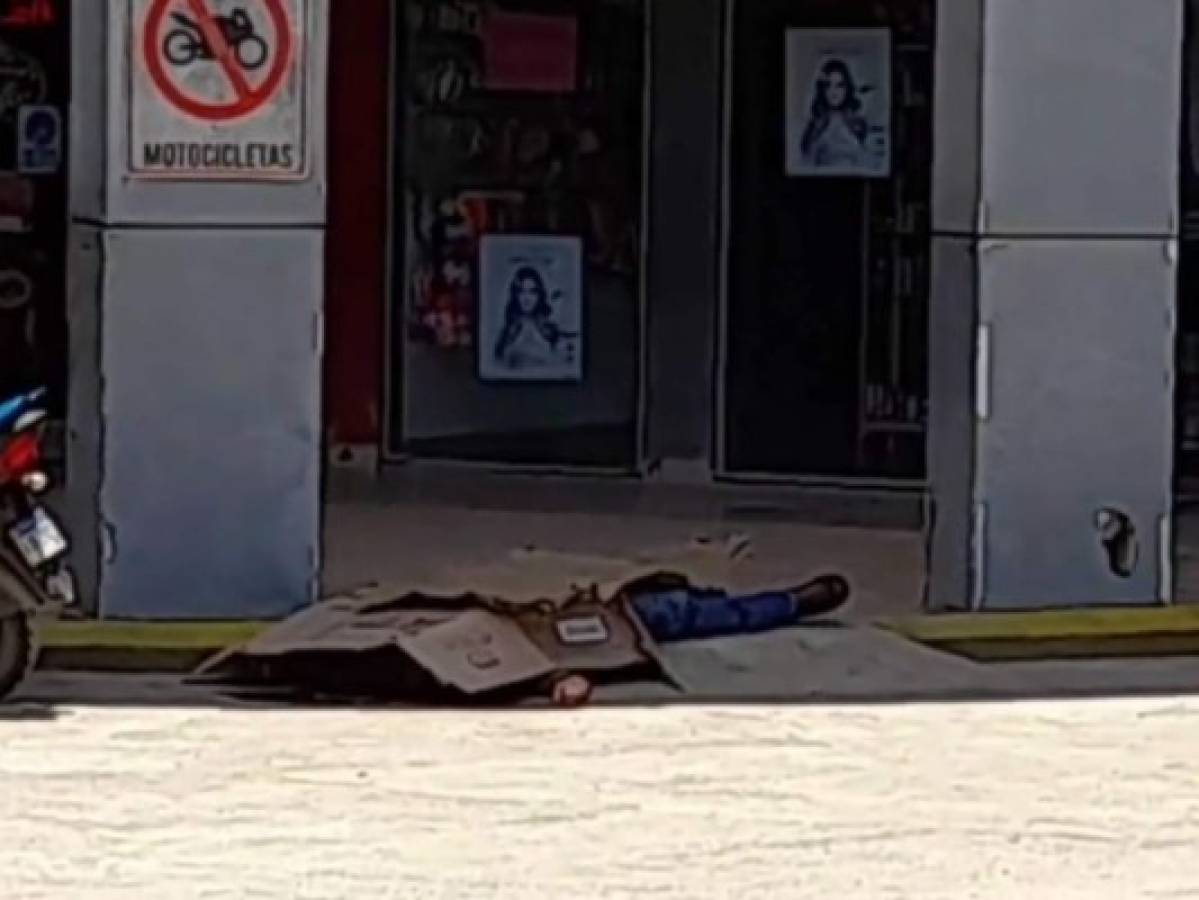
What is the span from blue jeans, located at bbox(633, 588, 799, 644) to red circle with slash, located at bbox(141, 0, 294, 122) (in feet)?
8.15

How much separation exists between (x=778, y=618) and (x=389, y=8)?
6.30 m

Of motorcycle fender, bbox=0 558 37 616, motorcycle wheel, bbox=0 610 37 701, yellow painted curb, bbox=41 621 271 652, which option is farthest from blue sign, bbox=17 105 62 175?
motorcycle fender, bbox=0 558 37 616

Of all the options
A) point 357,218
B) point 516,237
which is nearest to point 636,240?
point 516,237

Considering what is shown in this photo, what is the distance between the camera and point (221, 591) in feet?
46.1

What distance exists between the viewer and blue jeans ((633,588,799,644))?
13.4 m

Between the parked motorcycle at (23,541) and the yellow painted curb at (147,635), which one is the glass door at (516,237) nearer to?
the yellow painted curb at (147,635)

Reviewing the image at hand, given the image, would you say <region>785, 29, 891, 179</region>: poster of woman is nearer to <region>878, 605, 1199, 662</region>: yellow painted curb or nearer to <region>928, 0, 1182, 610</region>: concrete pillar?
<region>928, 0, 1182, 610</region>: concrete pillar

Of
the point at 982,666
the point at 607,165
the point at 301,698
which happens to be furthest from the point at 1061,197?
the point at 607,165

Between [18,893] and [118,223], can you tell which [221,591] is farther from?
[18,893]

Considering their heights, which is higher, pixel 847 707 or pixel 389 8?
pixel 389 8

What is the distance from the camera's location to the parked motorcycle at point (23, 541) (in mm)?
12125

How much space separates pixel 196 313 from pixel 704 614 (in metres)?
2.28

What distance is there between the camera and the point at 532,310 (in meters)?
19.3

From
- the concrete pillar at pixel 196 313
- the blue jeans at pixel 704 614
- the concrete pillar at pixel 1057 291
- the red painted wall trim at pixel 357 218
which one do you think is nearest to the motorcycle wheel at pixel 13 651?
the concrete pillar at pixel 196 313
